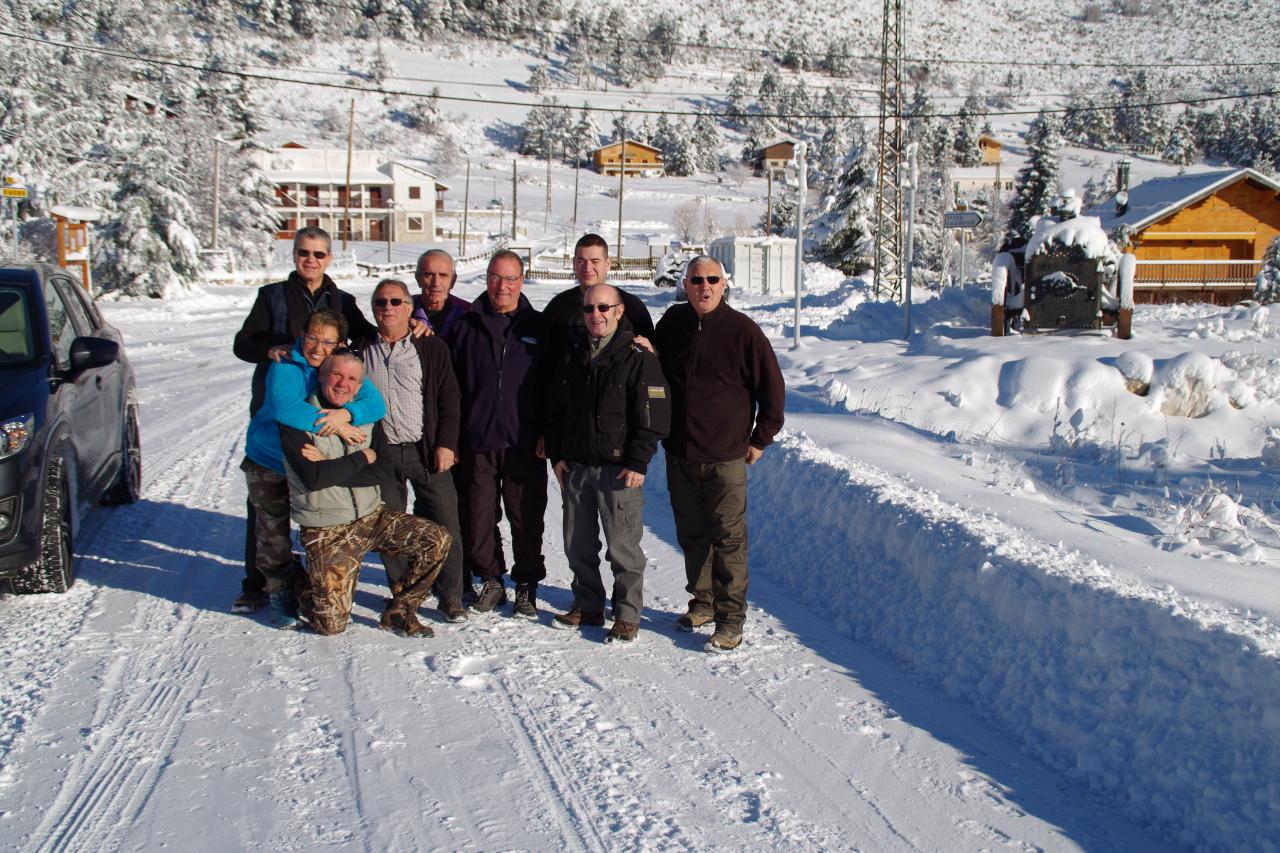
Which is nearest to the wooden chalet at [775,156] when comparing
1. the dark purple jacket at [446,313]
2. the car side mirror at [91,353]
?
the dark purple jacket at [446,313]

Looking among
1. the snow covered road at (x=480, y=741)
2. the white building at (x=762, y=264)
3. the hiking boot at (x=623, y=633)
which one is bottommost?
the snow covered road at (x=480, y=741)

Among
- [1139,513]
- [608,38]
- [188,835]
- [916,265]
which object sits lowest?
[188,835]

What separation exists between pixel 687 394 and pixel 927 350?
12048 mm

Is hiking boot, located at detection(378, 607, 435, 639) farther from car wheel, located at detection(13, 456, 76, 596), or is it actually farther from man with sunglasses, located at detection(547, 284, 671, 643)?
car wheel, located at detection(13, 456, 76, 596)

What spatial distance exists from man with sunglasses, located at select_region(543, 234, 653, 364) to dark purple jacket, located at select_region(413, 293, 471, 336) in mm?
489

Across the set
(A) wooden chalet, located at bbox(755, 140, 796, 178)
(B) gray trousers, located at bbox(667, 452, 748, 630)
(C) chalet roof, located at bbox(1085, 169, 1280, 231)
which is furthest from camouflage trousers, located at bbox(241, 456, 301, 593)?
(A) wooden chalet, located at bbox(755, 140, 796, 178)

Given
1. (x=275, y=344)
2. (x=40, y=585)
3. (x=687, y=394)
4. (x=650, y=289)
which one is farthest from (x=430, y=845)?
(x=650, y=289)

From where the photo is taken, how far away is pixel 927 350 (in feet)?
54.0

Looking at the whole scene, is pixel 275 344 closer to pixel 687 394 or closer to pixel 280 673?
pixel 280 673

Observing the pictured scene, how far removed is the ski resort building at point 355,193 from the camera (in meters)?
75.8

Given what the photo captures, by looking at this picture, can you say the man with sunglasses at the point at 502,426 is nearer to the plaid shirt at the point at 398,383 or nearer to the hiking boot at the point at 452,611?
the hiking boot at the point at 452,611

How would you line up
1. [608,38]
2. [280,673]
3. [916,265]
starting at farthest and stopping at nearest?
[608,38], [916,265], [280,673]

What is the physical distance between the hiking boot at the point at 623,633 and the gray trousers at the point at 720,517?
0.44m

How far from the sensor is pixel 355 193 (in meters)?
76.6
